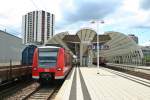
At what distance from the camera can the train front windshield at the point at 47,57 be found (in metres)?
20.9

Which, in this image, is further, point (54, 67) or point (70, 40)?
point (70, 40)

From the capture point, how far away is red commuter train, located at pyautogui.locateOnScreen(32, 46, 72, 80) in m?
Answer: 20.4

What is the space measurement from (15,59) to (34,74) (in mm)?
17761

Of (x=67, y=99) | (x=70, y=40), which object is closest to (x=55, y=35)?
(x=70, y=40)

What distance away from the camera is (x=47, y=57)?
21.1m

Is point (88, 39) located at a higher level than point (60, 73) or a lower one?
higher

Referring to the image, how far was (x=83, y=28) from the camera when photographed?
74562mm

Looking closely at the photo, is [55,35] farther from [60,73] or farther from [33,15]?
[60,73]

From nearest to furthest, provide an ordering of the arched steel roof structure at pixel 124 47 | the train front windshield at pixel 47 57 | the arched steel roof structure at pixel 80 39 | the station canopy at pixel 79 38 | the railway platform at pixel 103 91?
1. the railway platform at pixel 103 91
2. the train front windshield at pixel 47 57
3. the arched steel roof structure at pixel 80 39
4. the station canopy at pixel 79 38
5. the arched steel roof structure at pixel 124 47

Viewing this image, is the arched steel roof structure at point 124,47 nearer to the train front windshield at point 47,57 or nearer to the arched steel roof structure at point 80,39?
the arched steel roof structure at point 80,39

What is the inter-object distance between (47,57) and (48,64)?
546mm

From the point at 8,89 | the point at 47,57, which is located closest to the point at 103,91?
the point at 8,89

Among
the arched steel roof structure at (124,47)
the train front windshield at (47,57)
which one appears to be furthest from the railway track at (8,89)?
the arched steel roof structure at (124,47)

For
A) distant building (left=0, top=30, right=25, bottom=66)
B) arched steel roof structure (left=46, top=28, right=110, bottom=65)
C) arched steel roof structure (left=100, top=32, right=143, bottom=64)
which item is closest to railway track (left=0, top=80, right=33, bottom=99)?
distant building (left=0, top=30, right=25, bottom=66)
